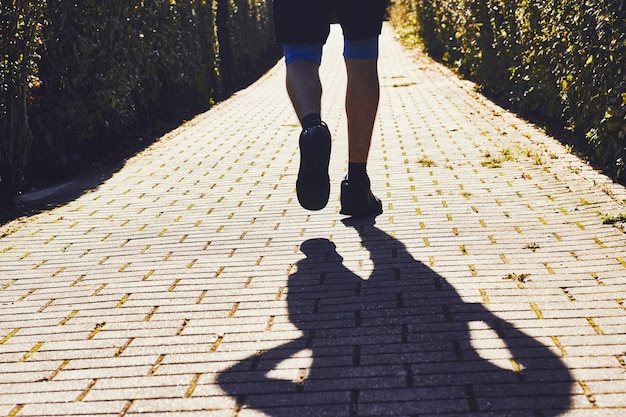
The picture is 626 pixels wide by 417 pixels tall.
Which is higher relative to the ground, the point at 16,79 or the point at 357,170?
the point at 16,79

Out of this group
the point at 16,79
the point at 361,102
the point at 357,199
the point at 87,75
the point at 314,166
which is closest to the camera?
the point at 314,166

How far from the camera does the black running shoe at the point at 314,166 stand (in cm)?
375

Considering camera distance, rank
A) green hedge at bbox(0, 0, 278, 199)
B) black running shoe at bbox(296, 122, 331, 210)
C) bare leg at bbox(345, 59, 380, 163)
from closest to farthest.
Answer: black running shoe at bbox(296, 122, 331, 210)
bare leg at bbox(345, 59, 380, 163)
green hedge at bbox(0, 0, 278, 199)

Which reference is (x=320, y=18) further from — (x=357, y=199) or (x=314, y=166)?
(x=357, y=199)

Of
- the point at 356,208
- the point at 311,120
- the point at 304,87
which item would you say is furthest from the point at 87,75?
the point at 311,120

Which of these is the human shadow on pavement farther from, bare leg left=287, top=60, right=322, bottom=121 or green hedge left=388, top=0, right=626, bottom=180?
green hedge left=388, top=0, right=626, bottom=180

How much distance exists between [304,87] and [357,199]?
0.80 meters

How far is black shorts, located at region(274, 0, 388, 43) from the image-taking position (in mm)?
4008

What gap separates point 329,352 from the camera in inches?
109

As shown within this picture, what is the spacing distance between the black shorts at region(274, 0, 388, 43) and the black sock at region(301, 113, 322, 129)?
15.5 inches

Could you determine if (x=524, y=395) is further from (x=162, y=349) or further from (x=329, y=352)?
(x=162, y=349)

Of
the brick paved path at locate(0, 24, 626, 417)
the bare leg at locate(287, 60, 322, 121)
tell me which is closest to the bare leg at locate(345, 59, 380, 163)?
Answer: the bare leg at locate(287, 60, 322, 121)

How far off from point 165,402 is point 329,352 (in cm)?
58

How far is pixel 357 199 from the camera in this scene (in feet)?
14.8
